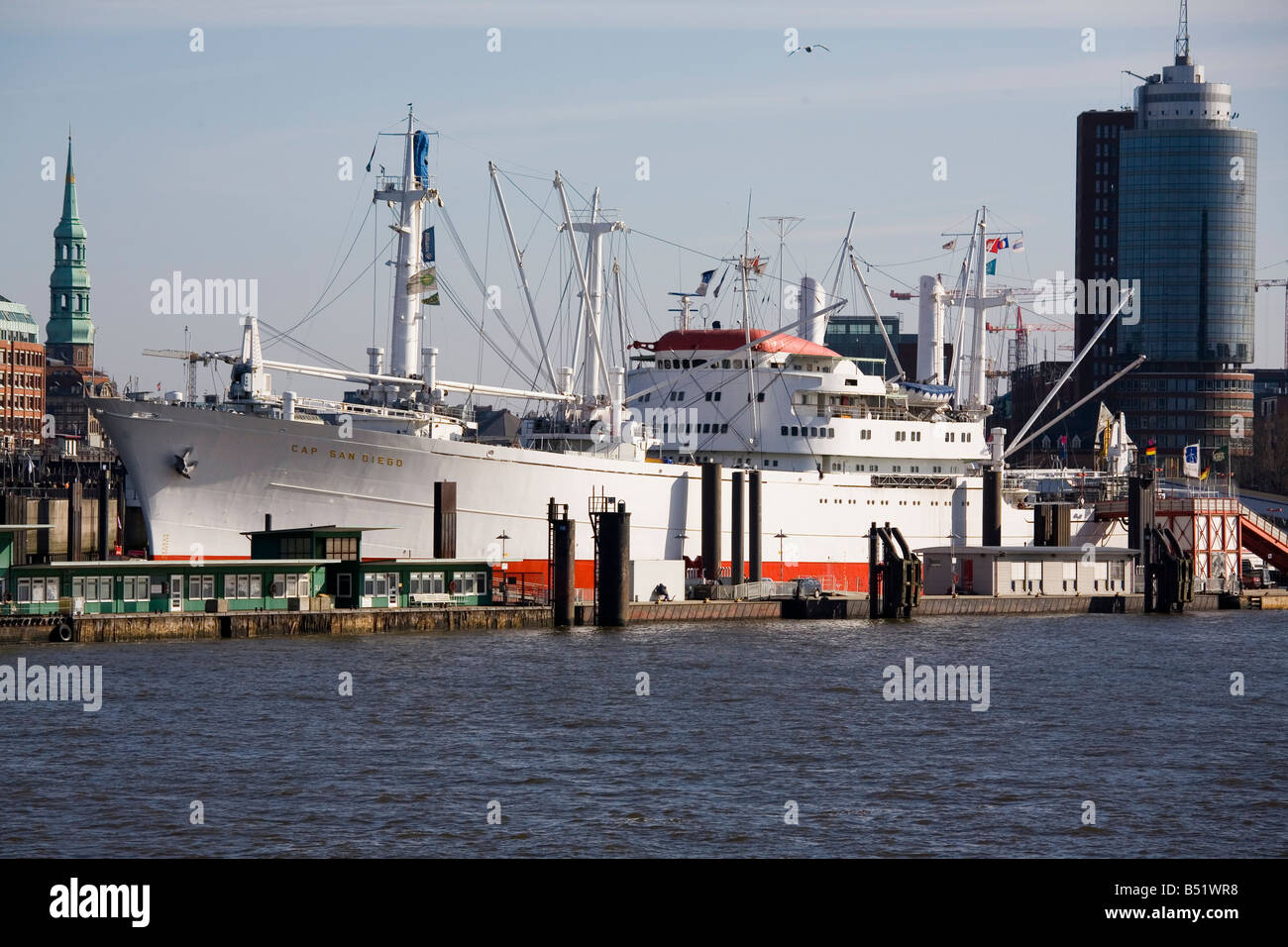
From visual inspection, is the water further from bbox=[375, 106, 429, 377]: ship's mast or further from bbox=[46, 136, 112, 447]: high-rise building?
bbox=[46, 136, 112, 447]: high-rise building

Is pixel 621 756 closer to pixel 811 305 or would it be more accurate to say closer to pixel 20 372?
pixel 811 305

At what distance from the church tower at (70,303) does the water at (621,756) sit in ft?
416

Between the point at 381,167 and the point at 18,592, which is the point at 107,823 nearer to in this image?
the point at 18,592

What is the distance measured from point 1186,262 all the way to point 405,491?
132571mm

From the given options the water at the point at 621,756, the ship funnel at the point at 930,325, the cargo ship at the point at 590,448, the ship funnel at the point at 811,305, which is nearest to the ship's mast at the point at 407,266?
Answer: the cargo ship at the point at 590,448

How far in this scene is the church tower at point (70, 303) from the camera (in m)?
165

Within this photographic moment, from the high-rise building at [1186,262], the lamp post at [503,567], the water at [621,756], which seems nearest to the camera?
the water at [621,756]

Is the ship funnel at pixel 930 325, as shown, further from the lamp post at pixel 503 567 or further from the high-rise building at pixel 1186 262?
the high-rise building at pixel 1186 262

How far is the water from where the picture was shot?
25234 mm

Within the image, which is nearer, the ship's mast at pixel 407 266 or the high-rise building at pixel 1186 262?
the ship's mast at pixel 407 266

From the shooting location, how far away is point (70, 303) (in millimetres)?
170750

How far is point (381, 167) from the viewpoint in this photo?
212 ft

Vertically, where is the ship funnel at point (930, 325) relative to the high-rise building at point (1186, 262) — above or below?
below

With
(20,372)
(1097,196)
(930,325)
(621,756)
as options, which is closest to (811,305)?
(930,325)
